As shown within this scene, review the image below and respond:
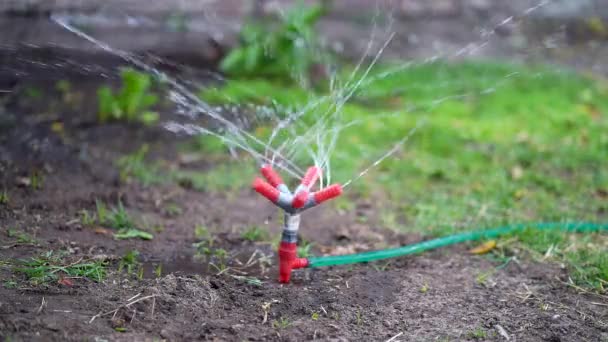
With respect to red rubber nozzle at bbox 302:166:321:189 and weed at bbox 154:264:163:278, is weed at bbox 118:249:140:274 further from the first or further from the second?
red rubber nozzle at bbox 302:166:321:189

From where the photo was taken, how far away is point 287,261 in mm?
2748

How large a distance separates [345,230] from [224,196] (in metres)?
0.76

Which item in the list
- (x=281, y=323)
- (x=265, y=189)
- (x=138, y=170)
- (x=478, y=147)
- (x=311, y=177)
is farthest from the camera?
(x=478, y=147)

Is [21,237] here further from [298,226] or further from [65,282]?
[298,226]

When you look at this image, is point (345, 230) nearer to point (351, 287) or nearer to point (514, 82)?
point (351, 287)

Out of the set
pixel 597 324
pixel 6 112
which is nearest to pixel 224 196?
pixel 6 112

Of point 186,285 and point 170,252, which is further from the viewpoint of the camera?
point 170,252

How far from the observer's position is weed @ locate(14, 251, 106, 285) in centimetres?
259

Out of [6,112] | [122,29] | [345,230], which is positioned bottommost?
[345,230]

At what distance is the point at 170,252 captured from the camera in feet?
10.0

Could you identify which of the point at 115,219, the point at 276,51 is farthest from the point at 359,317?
the point at 276,51

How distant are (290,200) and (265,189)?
114 millimetres

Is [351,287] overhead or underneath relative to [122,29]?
underneath

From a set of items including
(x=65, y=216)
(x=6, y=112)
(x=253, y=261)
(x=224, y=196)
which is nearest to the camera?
(x=253, y=261)
